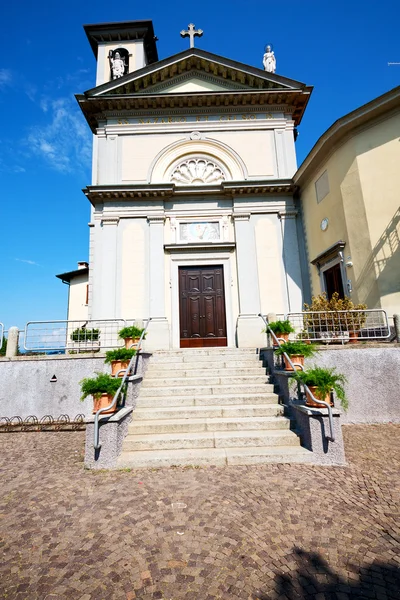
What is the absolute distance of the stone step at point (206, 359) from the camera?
318 inches

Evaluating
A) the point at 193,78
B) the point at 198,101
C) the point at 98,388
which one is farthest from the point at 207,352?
the point at 193,78

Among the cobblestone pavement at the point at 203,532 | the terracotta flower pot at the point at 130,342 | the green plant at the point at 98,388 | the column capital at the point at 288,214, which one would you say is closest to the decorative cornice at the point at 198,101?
the column capital at the point at 288,214

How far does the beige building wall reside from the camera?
28.3ft

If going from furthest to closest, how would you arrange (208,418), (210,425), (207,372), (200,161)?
(200,161), (207,372), (208,418), (210,425)

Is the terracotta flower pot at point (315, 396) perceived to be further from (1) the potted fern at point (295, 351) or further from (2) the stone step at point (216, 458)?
(1) the potted fern at point (295, 351)

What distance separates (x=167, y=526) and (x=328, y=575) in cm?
151

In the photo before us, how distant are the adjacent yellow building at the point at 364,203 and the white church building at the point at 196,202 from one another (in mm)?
2138

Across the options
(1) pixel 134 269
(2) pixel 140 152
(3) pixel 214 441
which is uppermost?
(2) pixel 140 152

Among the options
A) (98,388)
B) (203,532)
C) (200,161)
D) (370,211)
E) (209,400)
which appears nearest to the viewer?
(203,532)

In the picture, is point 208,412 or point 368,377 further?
point 368,377

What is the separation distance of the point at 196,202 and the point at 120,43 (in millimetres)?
15586

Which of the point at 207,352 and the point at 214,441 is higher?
the point at 207,352

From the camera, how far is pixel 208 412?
20.0 feet

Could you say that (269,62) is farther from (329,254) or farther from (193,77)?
(329,254)
